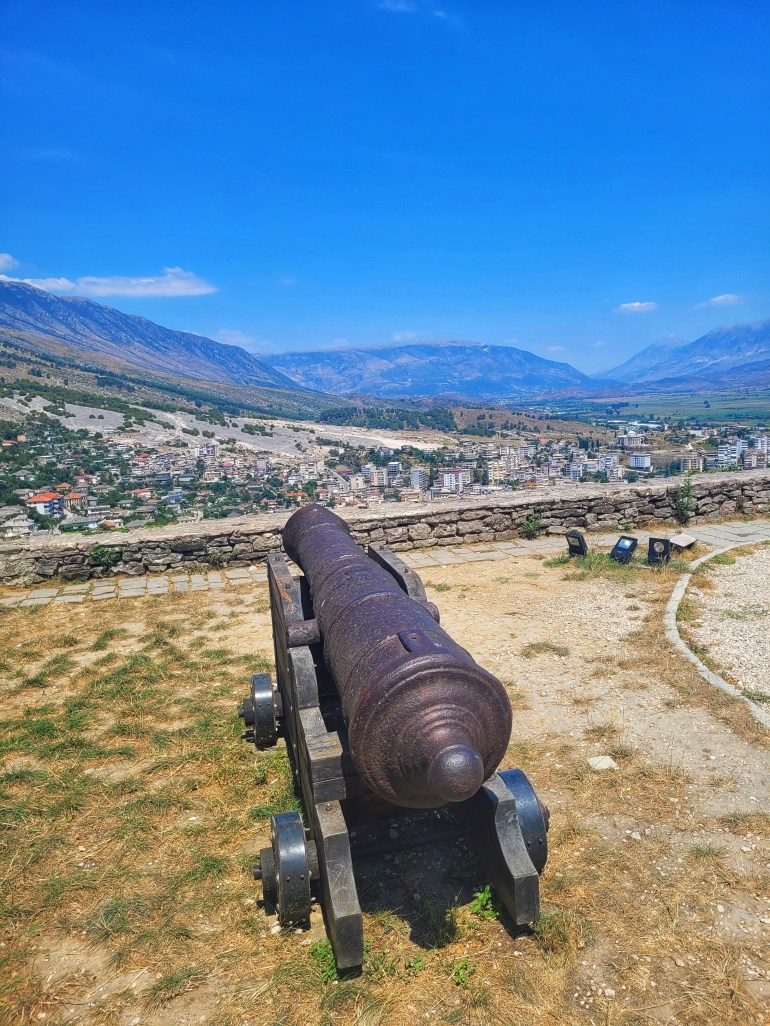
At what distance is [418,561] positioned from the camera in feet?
31.2

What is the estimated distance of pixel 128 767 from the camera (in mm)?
4391

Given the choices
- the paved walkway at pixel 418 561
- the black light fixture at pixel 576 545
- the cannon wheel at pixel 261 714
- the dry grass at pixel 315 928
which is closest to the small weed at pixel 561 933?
the dry grass at pixel 315 928

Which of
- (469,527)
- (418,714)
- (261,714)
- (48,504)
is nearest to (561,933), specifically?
(418,714)

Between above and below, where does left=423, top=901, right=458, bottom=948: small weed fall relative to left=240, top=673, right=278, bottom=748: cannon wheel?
below

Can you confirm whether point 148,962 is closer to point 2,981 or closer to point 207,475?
point 2,981

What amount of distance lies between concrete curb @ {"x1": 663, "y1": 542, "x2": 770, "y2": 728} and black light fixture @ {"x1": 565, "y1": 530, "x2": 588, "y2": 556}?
1404 mm

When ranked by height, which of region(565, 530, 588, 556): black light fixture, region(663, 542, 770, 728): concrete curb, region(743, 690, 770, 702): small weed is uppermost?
region(565, 530, 588, 556): black light fixture

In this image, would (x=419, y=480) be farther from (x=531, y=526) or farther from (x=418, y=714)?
(x=418, y=714)

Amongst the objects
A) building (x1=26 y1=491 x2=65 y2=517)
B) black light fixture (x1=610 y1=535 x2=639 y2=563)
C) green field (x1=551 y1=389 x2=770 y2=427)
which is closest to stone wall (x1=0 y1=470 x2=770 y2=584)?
black light fixture (x1=610 y1=535 x2=639 y2=563)

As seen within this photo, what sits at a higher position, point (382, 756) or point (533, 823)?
point (382, 756)

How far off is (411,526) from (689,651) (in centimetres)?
494

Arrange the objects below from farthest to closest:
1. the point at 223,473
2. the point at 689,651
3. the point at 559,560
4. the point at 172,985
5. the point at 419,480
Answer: the point at 223,473 < the point at 419,480 < the point at 559,560 < the point at 689,651 < the point at 172,985

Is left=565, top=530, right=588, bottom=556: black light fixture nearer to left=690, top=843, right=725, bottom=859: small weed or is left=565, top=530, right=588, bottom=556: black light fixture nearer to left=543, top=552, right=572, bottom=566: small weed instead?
left=543, top=552, right=572, bottom=566: small weed

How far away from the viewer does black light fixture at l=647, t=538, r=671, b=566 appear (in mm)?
8664
